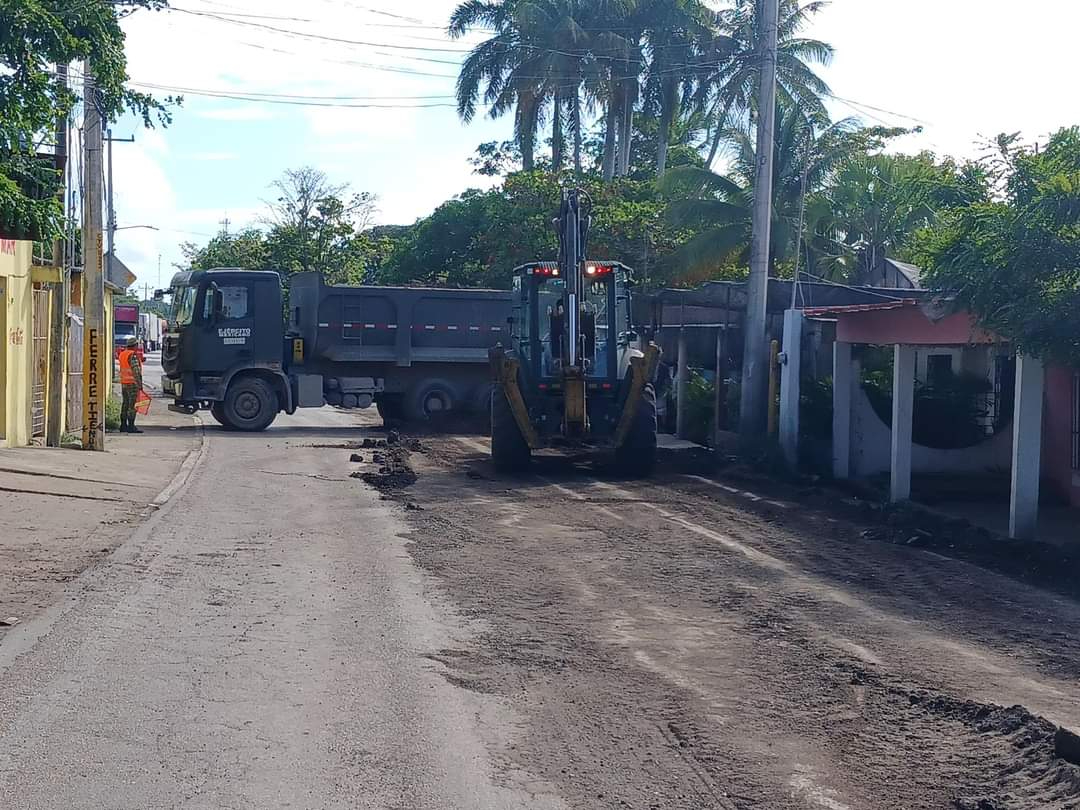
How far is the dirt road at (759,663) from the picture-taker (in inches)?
230

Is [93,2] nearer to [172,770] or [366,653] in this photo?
[366,653]

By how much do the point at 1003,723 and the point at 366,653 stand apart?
3.80 meters

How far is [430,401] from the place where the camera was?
28.1m

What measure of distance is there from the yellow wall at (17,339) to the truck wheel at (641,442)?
30.8 ft

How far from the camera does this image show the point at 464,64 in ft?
150

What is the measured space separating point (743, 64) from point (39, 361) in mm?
22787

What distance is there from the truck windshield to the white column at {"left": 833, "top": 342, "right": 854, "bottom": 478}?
13.6 meters

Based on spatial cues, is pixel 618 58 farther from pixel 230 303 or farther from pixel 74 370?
pixel 74 370

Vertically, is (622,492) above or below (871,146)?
below

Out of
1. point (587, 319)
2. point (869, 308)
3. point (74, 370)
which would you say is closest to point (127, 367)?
point (74, 370)

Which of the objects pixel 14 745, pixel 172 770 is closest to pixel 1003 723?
pixel 172 770

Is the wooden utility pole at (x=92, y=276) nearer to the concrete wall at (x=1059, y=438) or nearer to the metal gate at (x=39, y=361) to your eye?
the metal gate at (x=39, y=361)

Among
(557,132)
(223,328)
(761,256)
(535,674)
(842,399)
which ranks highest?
(557,132)

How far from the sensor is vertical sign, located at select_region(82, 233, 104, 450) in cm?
1942
